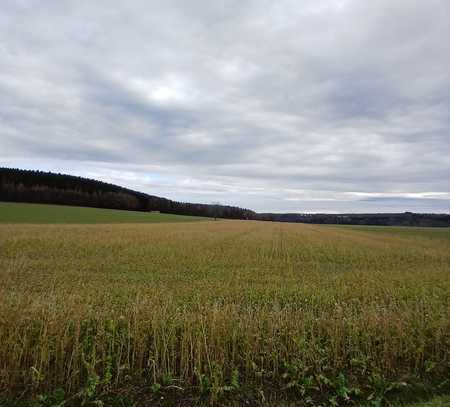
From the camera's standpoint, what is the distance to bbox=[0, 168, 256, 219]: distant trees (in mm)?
102662

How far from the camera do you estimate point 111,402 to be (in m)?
4.63

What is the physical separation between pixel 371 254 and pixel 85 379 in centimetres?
2448

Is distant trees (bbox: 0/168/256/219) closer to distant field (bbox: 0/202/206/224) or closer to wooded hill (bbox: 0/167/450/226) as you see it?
wooded hill (bbox: 0/167/450/226)

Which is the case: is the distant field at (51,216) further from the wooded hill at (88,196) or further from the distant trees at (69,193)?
the wooded hill at (88,196)

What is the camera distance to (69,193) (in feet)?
375

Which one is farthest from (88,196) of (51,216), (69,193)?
(51,216)

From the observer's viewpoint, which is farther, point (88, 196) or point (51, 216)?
point (88, 196)

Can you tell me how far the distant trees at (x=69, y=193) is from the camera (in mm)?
102662

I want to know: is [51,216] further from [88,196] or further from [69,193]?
[88,196]

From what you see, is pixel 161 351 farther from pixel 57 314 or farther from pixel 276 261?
pixel 276 261

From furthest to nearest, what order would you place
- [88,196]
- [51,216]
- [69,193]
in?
[88,196]
[69,193]
[51,216]

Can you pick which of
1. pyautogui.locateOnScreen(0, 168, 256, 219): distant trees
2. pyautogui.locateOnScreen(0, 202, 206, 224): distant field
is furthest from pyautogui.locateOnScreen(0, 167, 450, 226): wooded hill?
pyautogui.locateOnScreen(0, 202, 206, 224): distant field

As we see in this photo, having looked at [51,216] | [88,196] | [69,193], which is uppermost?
[69,193]

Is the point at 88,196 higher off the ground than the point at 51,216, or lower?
higher
